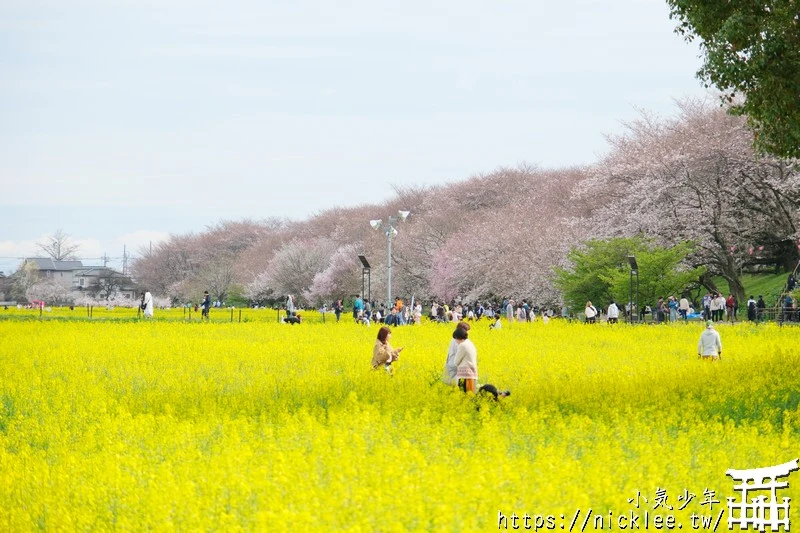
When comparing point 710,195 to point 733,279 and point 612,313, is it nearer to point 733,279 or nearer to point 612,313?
point 733,279

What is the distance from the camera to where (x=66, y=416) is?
15.4 metres

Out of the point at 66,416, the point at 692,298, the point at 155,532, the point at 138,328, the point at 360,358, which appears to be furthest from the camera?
the point at 692,298

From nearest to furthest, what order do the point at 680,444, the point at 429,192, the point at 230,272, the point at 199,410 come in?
the point at 680,444 → the point at 199,410 → the point at 429,192 → the point at 230,272

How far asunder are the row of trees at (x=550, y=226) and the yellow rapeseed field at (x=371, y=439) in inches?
288

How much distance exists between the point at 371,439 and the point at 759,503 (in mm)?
4436

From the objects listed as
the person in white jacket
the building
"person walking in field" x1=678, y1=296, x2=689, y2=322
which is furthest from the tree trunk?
the building

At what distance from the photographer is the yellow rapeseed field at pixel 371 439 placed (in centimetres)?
882

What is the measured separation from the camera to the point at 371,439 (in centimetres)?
1209

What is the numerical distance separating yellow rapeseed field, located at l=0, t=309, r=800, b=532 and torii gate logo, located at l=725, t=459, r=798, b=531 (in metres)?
0.17

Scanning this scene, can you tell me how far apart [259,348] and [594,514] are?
2096cm

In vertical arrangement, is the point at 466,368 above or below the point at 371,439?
above

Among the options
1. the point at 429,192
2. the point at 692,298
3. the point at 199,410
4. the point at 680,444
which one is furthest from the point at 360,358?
the point at 429,192

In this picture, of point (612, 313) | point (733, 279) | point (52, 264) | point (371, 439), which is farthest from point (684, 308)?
point (52, 264)

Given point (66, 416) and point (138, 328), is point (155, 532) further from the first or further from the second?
point (138, 328)
